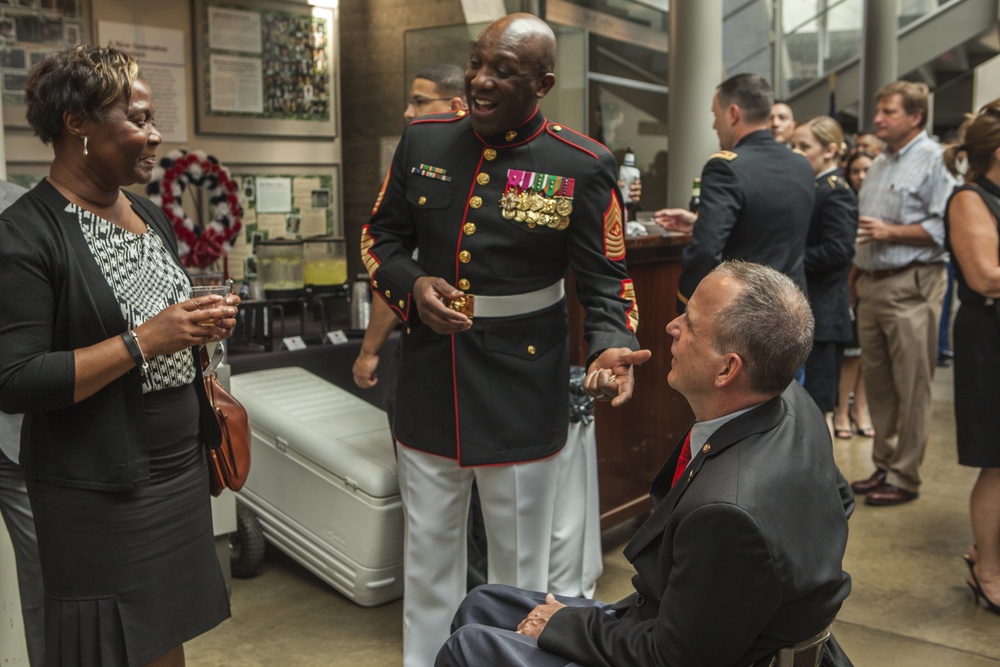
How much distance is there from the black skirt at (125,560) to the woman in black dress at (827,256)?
10.8 ft

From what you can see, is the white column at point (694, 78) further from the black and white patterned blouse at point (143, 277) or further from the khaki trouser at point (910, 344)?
the black and white patterned blouse at point (143, 277)

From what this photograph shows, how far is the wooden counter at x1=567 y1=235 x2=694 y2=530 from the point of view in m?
3.62

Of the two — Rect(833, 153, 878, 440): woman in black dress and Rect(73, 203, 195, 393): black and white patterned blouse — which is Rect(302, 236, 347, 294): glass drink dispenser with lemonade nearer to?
Rect(73, 203, 195, 393): black and white patterned blouse

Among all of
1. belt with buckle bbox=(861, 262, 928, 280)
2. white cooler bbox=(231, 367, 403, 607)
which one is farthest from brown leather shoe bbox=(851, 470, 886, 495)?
white cooler bbox=(231, 367, 403, 607)

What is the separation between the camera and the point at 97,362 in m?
1.79

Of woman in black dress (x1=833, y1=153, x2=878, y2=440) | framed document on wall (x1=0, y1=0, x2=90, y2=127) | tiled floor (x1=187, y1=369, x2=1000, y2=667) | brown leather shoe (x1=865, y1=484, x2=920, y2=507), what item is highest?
framed document on wall (x1=0, y1=0, x2=90, y2=127)

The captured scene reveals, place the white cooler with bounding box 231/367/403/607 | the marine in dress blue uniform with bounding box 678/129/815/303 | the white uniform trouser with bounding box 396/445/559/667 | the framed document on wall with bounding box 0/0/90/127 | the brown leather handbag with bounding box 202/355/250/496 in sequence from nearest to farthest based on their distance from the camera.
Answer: the brown leather handbag with bounding box 202/355/250/496
the white uniform trouser with bounding box 396/445/559/667
the white cooler with bounding box 231/367/403/607
the marine in dress blue uniform with bounding box 678/129/815/303
the framed document on wall with bounding box 0/0/90/127

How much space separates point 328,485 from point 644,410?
48.1 inches

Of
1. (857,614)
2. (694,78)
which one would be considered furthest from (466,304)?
(694,78)

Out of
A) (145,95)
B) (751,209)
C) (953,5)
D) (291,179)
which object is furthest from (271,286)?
(953,5)

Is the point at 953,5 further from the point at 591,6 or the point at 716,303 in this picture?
the point at 716,303

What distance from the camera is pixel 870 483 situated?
4648mm

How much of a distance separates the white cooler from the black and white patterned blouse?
1.17m

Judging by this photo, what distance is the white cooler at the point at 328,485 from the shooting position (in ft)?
10.3
